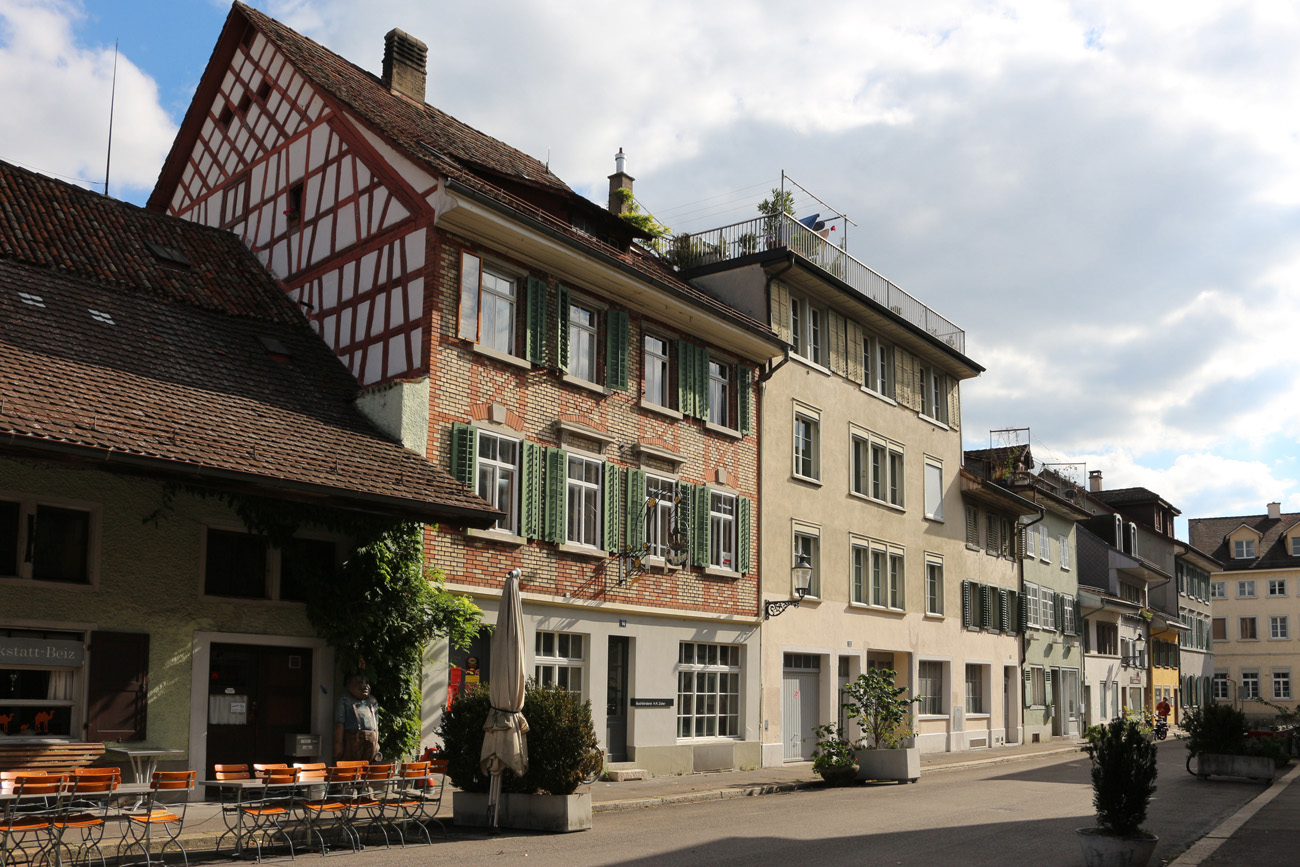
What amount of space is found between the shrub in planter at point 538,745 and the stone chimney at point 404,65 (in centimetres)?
1429

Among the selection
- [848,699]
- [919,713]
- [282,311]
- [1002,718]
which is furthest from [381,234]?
[1002,718]

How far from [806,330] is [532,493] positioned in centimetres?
1077

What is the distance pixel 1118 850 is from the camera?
10328 mm

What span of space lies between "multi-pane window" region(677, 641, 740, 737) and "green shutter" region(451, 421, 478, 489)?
6.36 m

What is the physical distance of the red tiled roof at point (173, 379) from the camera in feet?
42.7

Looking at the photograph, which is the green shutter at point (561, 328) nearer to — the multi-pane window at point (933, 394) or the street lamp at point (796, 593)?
the street lamp at point (796, 593)

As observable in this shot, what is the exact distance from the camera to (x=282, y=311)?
64.8 ft

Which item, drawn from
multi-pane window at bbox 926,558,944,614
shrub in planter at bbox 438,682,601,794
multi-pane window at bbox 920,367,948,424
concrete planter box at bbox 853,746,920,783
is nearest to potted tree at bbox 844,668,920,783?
concrete planter box at bbox 853,746,920,783

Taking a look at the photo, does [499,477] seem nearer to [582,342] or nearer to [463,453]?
[463,453]

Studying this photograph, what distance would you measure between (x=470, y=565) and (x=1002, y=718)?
2403 cm

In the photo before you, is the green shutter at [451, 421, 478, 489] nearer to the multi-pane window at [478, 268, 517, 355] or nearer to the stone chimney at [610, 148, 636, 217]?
the multi-pane window at [478, 268, 517, 355]

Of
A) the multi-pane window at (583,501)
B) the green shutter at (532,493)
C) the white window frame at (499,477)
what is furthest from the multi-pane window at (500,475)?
the multi-pane window at (583,501)

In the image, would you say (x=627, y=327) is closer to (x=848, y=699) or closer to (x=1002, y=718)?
(x=848, y=699)

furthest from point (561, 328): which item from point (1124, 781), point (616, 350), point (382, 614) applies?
point (1124, 781)
